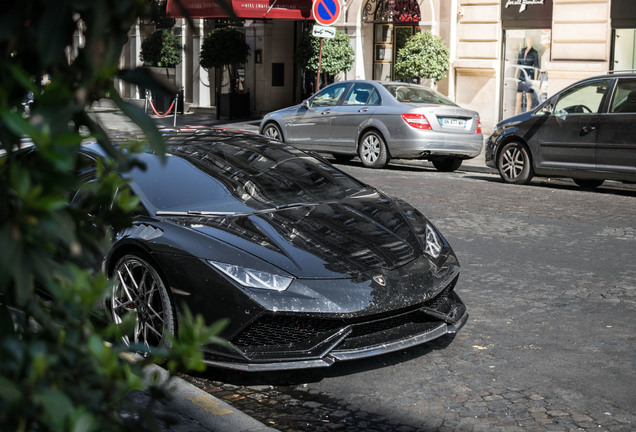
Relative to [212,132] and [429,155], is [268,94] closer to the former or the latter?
[429,155]

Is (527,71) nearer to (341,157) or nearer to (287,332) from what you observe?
(341,157)

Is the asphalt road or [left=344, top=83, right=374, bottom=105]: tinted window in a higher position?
[left=344, top=83, right=374, bottom=105]: tinted window

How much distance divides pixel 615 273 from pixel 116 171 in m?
6.91

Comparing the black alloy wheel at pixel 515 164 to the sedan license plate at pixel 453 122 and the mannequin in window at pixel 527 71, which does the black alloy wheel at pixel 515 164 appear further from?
the mannequin in window at pixel 527 71

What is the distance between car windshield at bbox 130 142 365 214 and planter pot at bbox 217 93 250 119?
2264 cm

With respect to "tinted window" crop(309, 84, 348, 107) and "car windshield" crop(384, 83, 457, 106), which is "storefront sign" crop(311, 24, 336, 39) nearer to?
"tinted window" crop(309, 84, 348, 107)

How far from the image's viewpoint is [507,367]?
5.45 metres

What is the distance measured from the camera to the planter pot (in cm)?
2928

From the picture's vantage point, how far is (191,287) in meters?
5.14

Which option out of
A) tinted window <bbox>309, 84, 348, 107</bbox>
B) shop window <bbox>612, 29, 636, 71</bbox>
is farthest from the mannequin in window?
tinted window <bbox>309, 84, 348, 107</bbox>

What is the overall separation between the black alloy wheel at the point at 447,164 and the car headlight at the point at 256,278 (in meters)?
12.2

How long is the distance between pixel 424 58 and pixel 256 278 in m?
19.0

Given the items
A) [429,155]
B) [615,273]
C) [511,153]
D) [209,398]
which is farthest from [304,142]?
[209,398]

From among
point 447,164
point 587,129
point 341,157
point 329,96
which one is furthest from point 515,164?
point 341,157
